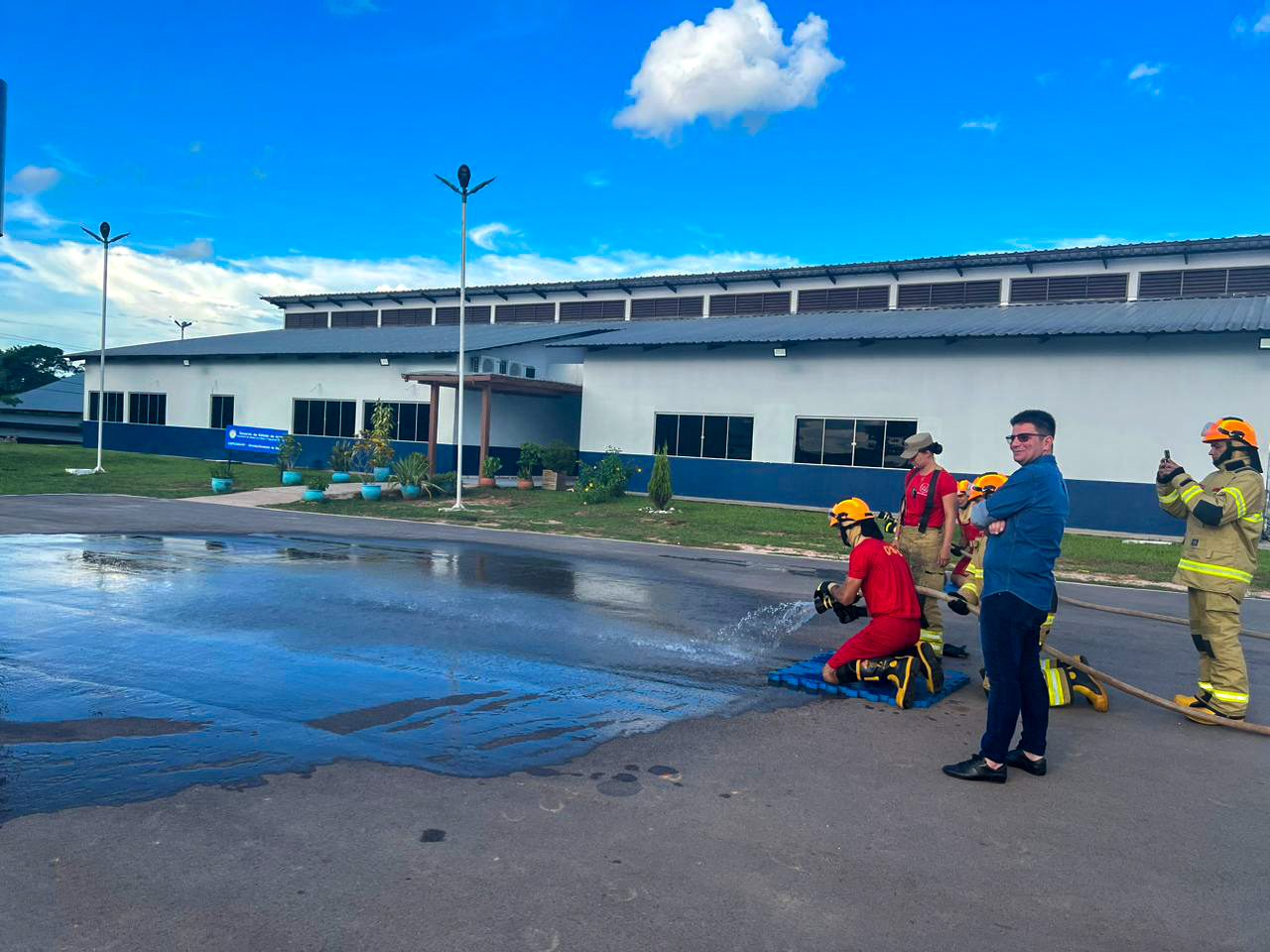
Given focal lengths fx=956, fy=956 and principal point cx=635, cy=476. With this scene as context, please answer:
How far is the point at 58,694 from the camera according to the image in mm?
5945

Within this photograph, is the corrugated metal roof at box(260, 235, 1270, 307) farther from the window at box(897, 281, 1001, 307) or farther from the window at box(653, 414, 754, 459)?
the window at box(653, 414, 754, 459)

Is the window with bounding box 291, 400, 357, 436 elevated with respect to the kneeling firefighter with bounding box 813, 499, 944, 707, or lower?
elevated

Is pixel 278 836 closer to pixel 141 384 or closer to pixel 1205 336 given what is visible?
pixel 1205 336

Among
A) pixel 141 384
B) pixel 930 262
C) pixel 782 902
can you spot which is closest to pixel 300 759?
pixel 782 902

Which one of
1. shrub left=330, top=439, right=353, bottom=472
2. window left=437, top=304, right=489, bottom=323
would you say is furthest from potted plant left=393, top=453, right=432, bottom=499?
window left=437, top=304, right=489, bottom=323

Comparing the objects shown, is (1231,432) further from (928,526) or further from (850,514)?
(850,514)

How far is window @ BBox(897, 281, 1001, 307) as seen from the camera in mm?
28578

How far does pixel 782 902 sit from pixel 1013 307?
26.0 m

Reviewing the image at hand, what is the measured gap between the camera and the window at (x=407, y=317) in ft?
136

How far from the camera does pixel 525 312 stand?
38531 mm

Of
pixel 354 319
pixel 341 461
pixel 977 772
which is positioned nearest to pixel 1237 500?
pixel 977 772

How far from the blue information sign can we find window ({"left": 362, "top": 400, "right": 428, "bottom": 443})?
2.95 m

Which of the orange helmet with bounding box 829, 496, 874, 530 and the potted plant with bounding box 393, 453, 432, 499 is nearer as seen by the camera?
the orange helmet with bounding box 829, 496, 874, 530

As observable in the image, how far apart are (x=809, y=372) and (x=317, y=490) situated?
40.6ft
